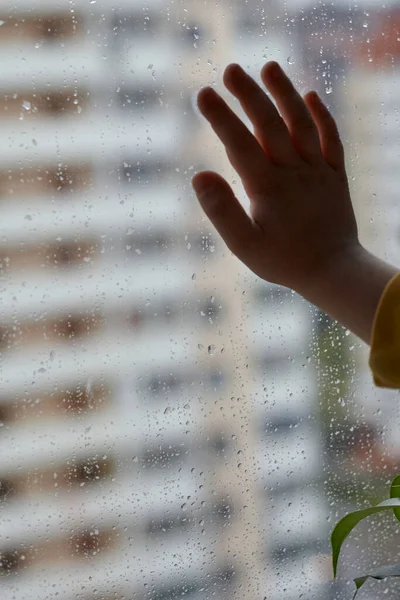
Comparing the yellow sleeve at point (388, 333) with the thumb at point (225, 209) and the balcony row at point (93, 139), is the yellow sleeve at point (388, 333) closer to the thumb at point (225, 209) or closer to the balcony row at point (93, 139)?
the thumb at point (225, 209)

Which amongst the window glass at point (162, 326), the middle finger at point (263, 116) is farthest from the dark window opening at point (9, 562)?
the middle finger at point (263, 116)

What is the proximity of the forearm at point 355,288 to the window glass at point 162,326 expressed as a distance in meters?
0.17

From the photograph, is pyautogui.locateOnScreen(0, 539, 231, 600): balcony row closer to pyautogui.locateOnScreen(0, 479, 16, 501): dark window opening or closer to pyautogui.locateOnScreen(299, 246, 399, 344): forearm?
pyautogui.locateOnScreen(0, 479, 16, 501): dark window opening

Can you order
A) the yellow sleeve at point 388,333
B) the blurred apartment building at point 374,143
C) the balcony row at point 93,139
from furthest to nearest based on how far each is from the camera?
the blurred apartment building at point 374,143, the balcony row at point 93,139, the yellow sleeve at point 388,333

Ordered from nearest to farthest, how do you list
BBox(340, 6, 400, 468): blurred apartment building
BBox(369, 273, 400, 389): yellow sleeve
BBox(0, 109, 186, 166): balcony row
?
1. BBox(369, 273, 400, 389): yellow sleeve
2. BBox(0, 109, 186, 166): balcony row
3. BBox(340, 6, 400, 468): blurred apartment building

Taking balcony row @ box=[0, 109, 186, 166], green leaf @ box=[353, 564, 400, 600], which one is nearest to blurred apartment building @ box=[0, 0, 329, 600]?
balcony row @ box=[0, 109, 186, 166]

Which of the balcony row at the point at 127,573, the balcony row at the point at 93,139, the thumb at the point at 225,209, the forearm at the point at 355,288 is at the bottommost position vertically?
the balcony row at the point at 127,573

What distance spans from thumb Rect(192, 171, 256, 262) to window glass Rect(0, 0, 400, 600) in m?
0.15

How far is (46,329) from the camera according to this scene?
1.85 ft

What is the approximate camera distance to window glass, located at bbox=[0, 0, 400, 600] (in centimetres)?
56

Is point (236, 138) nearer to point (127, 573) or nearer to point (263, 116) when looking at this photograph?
point (263, 116)

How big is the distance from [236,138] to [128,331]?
0.21 metres

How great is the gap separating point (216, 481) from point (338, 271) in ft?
0.87

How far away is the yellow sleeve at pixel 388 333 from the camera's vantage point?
0.40 metres
